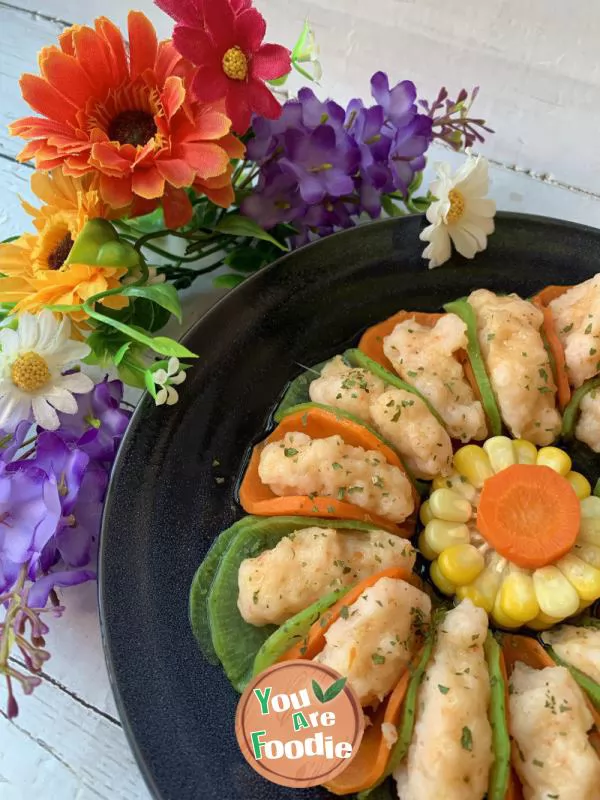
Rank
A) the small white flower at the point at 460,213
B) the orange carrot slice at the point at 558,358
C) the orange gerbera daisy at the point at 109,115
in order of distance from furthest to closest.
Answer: the small white flower at the point at 460,213 → the orange carrot slice at the point at 558,358 → the orange gerbera daisy at the point at 109,115

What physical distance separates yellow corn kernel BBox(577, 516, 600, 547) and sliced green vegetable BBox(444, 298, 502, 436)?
39cm

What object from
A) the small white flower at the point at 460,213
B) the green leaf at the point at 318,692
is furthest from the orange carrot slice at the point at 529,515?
the small white flower at the point at 460,213

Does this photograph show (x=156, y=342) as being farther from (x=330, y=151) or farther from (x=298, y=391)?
(x=330, y=151)

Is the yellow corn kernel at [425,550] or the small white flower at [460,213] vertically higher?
the small white flower at [460,213]

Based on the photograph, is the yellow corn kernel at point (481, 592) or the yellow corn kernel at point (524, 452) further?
the yellow corn kernel at point (524, 452)

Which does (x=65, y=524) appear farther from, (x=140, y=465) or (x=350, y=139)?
(x=350, y=139)

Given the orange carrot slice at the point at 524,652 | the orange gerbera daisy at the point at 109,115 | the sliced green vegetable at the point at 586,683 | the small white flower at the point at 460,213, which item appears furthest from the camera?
the small white flower at the point at 460,213

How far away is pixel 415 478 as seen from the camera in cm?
247

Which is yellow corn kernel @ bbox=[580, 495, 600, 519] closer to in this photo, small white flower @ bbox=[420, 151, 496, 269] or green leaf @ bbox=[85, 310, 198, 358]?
small white flower @ bbox=[420, 151, 496, 269]

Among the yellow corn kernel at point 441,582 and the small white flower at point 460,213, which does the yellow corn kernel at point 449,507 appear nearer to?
the yellow corn kernel at point 441,582

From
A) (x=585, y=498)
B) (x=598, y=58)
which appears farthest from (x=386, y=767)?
(x=598, y=58)

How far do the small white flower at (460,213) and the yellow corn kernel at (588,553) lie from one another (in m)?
1.10

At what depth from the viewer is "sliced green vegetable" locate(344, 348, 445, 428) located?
244 centimetres

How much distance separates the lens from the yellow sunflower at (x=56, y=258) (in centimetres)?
234
